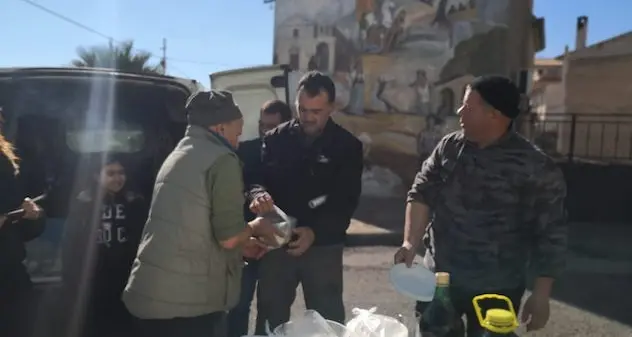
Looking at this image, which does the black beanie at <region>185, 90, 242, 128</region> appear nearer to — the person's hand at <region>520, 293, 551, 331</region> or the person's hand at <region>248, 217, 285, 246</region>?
the person's hand at <region>248, 217, 285, 246</region>

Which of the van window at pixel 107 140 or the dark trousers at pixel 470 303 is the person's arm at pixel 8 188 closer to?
the van window at pixel 107 140

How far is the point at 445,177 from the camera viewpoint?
2494 mm

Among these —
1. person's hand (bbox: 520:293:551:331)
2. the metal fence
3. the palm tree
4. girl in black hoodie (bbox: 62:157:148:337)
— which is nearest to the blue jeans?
girl in black hoodie (bbox: 62:157:148:337)

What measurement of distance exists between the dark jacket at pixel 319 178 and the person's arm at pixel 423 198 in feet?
1.53

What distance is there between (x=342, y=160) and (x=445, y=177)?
66 cm

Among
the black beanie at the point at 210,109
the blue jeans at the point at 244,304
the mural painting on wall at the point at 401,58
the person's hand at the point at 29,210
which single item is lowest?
Result: the blue jeans at the point at 244,304

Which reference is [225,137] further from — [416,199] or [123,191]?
[123,191]

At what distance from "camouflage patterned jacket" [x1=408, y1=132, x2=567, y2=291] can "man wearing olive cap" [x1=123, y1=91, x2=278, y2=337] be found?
0.87 meters

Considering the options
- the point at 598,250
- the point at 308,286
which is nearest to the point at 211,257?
the point at 308,286

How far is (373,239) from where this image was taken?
8047 millimetres

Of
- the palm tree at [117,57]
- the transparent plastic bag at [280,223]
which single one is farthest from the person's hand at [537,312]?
the palm tree at [117,57]

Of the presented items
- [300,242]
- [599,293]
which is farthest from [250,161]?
[599,293]

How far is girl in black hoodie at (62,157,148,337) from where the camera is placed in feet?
9.90

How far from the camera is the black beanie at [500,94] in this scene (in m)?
2.30
